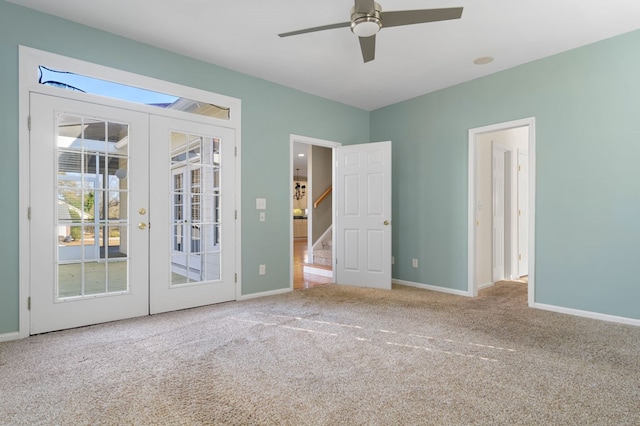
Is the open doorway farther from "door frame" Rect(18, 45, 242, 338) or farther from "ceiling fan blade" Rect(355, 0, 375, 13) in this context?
"ceiling fan blade" Rect(355, 0, 375, 13)

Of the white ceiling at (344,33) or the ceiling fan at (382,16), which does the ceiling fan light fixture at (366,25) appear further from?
the white ceiling at (344,33)

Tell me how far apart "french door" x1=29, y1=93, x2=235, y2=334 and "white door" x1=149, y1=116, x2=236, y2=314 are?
1 cm

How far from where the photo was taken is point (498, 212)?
212 inches

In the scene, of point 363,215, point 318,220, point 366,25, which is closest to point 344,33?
point 366,25

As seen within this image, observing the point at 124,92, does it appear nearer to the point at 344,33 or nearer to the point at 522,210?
the point at 344,33

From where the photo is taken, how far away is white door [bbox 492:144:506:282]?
5246 millimetres

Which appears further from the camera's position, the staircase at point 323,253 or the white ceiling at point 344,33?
the staircase at point 323,253

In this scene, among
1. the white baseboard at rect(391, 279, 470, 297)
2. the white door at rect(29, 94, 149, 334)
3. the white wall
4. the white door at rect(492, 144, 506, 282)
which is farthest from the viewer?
the white door at rect(492, 144, 506, 282)

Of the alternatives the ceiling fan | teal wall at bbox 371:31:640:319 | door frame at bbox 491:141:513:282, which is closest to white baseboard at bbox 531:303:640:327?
teal wall at bbox 371:31:640:319

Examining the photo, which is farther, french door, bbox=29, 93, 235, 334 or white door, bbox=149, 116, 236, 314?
white door, bbox=149, 116, 236, 314

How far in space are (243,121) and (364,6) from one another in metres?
2.32

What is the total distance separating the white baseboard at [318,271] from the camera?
592 cm

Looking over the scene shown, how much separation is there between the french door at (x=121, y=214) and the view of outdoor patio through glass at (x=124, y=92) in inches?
5.4

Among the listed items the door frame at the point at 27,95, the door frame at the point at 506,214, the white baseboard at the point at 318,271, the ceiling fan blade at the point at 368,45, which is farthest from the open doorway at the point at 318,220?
the ceiling fan blade at the point at 368,45
